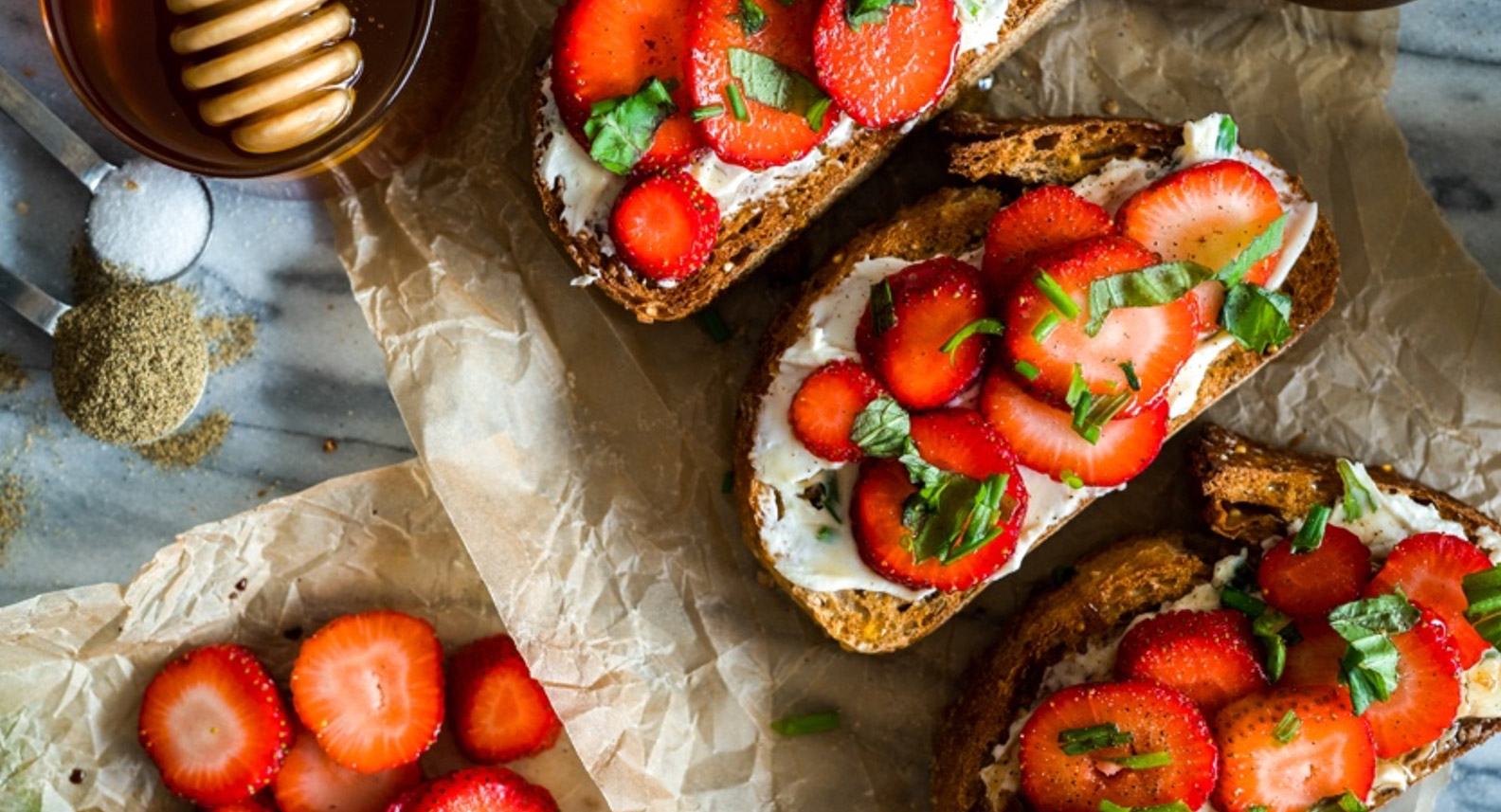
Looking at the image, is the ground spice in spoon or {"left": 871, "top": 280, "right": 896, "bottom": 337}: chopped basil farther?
the ground spice in spoon

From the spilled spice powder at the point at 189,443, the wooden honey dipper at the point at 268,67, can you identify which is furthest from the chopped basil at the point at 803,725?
the wooden honey dipper at the point at 268,67

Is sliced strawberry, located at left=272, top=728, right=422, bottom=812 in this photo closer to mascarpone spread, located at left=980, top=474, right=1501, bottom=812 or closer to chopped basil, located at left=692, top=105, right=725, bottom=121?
mascarpone spread, located at left=980, top=474, right=1501, bottom=812

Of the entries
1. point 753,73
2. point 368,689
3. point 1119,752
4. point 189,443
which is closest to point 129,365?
point 189,443

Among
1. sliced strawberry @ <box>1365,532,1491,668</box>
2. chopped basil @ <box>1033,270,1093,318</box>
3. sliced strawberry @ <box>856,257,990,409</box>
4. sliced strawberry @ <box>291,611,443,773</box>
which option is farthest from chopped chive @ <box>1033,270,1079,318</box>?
sliced strawberry @ <box>291,611,443,773</box>

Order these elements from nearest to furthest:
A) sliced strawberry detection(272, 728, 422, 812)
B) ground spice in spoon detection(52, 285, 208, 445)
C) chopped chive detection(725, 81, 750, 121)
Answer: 1. chopped chive detection(725, 81, 750, 121)
2. ground spice in spoon detection(52, 285, 208, 445)
3. sliced strawberry detection(272, 728, 422, 812)

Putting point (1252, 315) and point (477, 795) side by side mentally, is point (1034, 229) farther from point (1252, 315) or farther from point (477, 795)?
point (477, 795)

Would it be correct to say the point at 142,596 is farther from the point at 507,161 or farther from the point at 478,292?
the point at 507,161

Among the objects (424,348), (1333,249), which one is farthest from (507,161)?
(1333,249)

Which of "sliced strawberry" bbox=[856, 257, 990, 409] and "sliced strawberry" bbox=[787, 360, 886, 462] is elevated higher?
"sliced strawberry" bbox=[856, 257, 990, 409]
